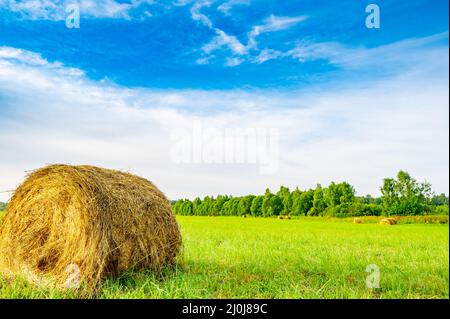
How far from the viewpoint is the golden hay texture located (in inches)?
216

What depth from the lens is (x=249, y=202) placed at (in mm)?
63156

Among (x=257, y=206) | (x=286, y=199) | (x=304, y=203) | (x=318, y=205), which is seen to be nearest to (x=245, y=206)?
(x=257, y=206)

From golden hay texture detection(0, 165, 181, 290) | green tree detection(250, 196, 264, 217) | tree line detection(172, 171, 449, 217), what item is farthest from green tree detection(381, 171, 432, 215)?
golden hay texture detection(0, 165, 181, 290)

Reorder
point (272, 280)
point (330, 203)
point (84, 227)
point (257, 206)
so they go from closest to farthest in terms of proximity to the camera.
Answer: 1. point (84, 227)
2. point (272, 280)
3. point (330, 203)
4. point (257, 206)

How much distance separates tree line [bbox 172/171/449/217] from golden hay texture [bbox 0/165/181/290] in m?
16.3

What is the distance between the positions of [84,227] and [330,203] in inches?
1823

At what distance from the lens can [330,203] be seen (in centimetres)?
4947

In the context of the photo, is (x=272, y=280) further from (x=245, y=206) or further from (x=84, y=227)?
(x=245, y=206)

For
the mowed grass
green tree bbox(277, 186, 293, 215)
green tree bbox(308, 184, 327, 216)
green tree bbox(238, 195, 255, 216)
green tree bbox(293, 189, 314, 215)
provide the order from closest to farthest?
1. the mowed grass
2. green tree bbox(308, 184, 327, 216)
3. green tree bbox(293, 189, 314, 215)
4. green tree bbox(277, 186, 293, 215)
5. green tree bbox(238, 195, 255, 216)

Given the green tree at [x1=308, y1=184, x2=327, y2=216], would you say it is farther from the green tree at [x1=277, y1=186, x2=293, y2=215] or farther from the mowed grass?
the mowed grass
